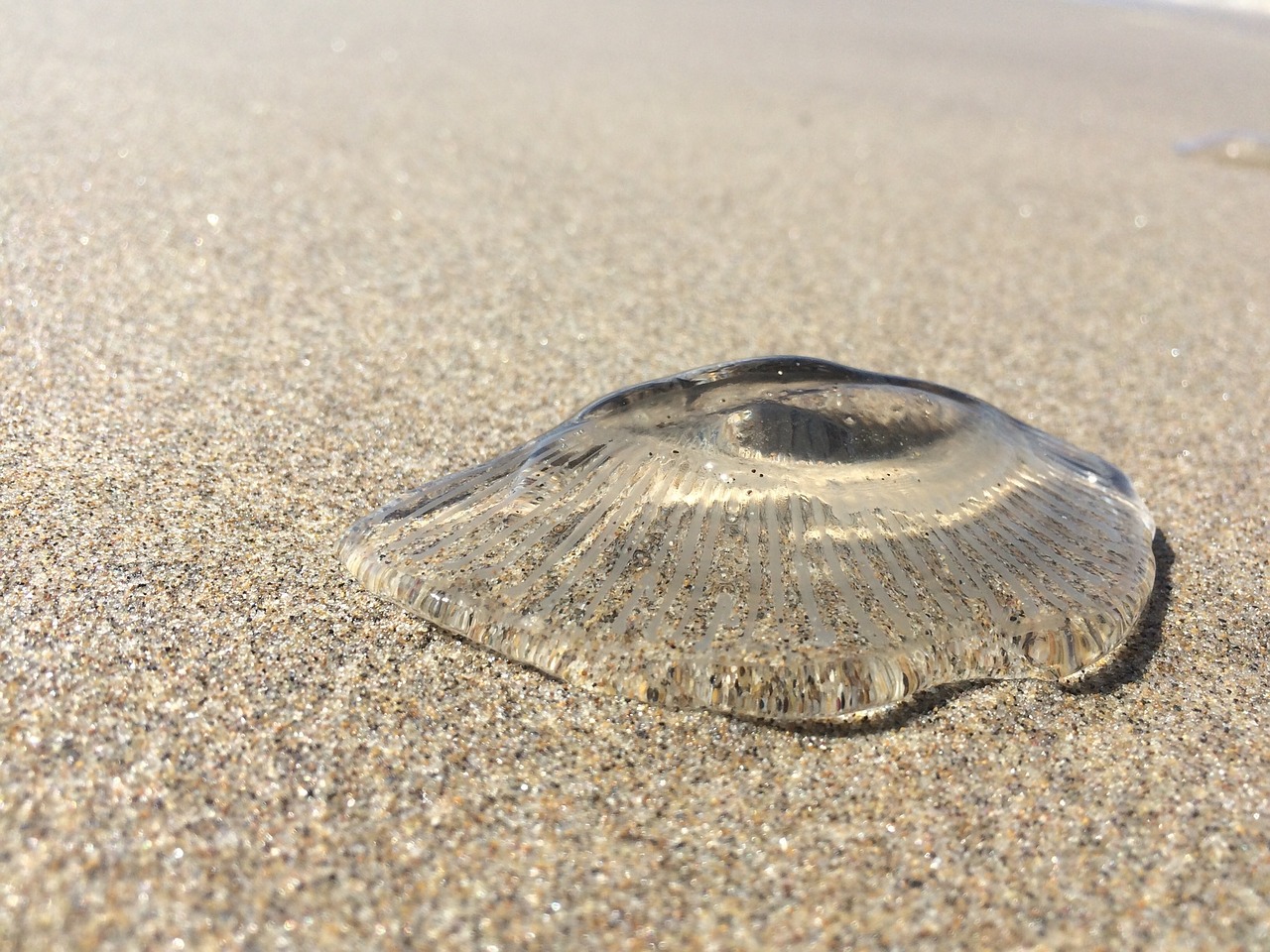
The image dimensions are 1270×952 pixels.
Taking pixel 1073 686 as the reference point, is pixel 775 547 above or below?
above

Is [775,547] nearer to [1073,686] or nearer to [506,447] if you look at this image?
[1073,686]

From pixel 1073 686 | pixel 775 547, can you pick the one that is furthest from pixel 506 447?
pixel 1073 686

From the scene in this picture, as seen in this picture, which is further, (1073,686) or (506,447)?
(506,447)

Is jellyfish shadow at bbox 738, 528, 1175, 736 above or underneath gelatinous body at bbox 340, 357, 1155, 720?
underneath

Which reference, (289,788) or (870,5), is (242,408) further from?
(870,5)

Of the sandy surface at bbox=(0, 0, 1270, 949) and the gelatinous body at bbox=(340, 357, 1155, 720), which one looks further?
the gelatinous body at bbox=(340, 357, 1155, 720)
